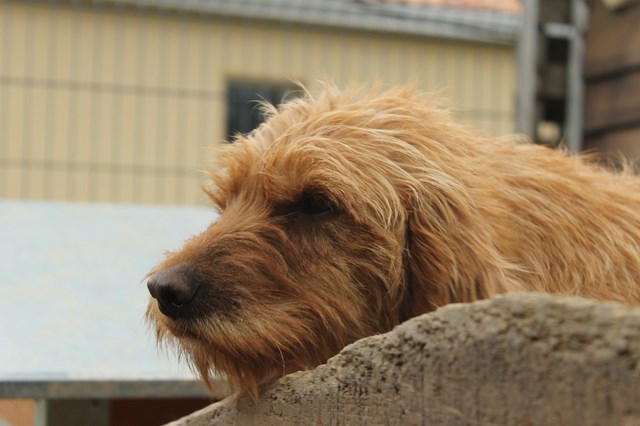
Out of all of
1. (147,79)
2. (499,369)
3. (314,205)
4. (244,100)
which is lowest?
(499,369)

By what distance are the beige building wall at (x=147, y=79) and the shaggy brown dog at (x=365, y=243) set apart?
9640 millimetres

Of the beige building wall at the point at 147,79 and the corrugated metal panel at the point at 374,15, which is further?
the corrugated metal panel at the point at 374,15

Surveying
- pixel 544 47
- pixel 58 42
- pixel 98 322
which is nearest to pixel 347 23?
pixel 58 42

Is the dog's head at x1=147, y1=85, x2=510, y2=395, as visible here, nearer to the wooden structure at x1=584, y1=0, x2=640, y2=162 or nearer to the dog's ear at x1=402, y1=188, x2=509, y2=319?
the dog's ear at x1=402, y1=188, x2=509, y2=319

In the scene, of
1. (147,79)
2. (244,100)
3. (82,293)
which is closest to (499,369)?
(82,293)

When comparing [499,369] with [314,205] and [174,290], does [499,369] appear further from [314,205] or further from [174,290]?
[314,205]

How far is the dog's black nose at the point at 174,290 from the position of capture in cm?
287

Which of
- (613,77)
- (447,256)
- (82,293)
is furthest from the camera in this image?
(613,77)

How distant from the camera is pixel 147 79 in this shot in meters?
14.8

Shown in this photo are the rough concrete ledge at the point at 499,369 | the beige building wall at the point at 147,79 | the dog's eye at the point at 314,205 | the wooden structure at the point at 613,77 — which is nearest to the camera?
the rough concrete ledge at the point at 499,369

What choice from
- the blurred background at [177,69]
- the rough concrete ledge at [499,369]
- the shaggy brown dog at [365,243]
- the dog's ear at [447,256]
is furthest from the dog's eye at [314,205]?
the blurred background at [177,69]

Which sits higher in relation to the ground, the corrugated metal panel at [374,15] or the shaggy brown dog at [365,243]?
the corrugated metal panel at [374,15]

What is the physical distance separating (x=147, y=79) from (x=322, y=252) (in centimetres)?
1214

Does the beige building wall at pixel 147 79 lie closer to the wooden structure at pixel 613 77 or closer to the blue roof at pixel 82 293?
the wooden structure at pixel 613 77
